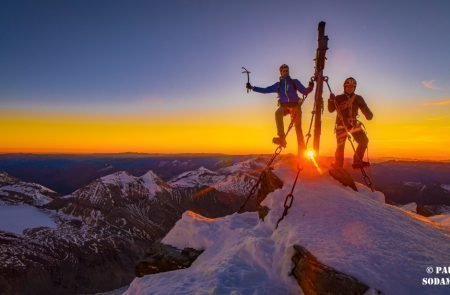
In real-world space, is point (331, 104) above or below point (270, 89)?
below

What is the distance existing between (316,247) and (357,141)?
8.44 metres

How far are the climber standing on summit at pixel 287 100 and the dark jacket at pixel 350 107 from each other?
1.49m

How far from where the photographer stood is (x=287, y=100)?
62.4ft

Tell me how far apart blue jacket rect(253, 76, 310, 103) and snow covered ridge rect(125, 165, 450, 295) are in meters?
4.44

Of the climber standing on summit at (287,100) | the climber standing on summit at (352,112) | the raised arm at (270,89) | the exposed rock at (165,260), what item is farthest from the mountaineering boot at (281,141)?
the exposed rock at (165,260)

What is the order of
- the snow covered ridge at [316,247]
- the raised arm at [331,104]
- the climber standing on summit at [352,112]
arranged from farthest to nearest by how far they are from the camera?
the raised arm at [331,104] → the climber standing on summit at [352,112] → the snow covered ridge at [316,247]

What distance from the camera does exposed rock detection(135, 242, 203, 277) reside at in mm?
15789

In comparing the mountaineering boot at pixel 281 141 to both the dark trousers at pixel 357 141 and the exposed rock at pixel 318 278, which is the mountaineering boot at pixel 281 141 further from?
the exposed rock at pixel 318 278

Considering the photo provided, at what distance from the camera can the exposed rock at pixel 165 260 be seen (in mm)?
15789

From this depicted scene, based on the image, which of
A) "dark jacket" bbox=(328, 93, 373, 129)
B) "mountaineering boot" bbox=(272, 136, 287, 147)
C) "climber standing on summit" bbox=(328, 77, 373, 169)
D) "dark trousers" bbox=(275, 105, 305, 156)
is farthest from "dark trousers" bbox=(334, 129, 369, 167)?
"mountaineering boot" bbox=(272, 136, 287, 147)

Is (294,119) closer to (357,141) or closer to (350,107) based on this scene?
(350,107)

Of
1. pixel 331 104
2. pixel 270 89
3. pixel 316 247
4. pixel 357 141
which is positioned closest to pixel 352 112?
pixel 331 104

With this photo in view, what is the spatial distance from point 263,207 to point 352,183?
15.9 feet

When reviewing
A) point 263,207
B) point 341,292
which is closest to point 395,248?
point 341,292
